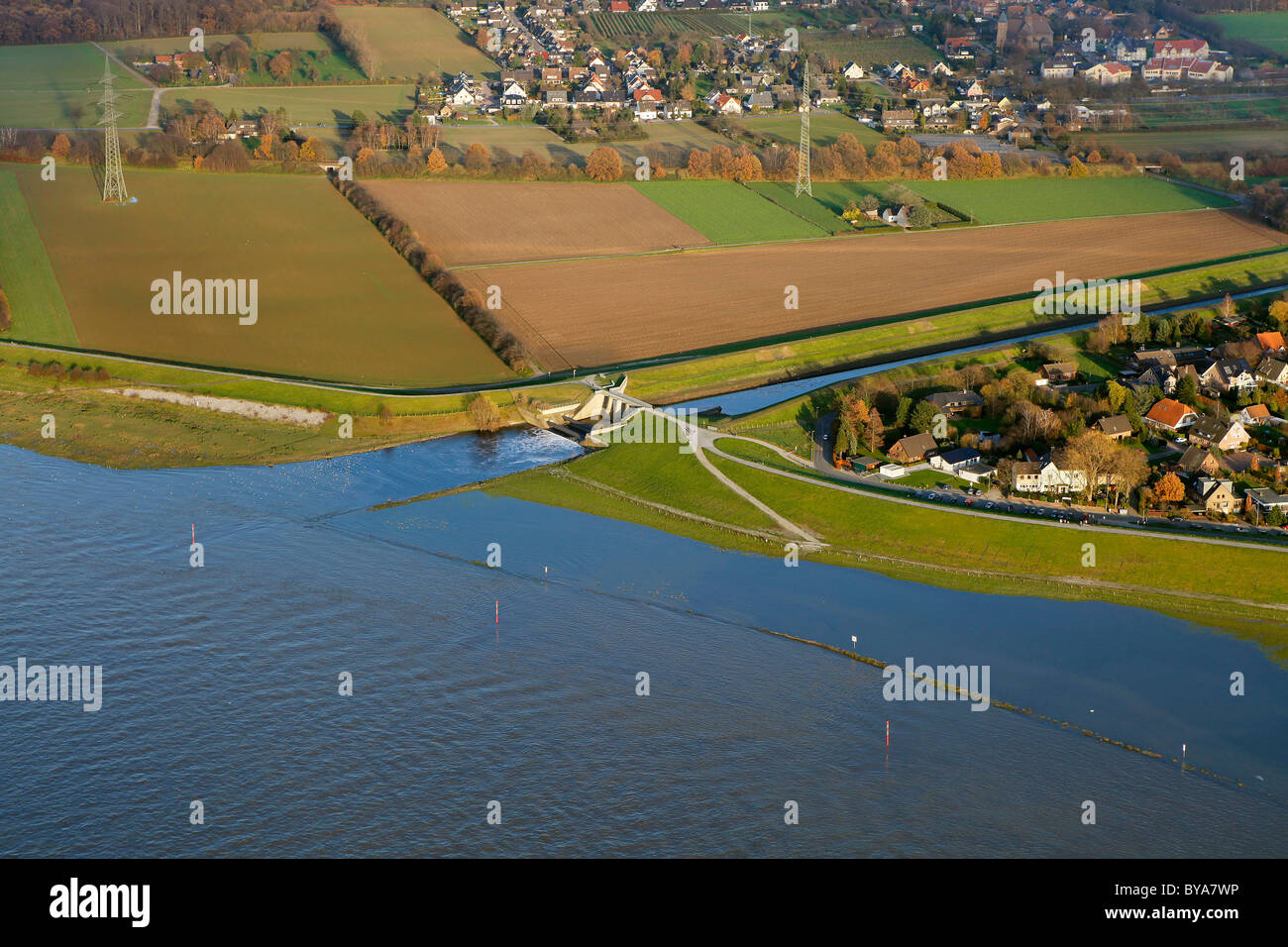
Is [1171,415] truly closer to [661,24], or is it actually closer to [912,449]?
[912,449]

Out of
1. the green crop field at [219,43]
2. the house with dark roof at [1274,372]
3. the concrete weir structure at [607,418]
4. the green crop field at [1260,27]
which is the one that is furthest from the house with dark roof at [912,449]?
the green crop field at [1260,27]

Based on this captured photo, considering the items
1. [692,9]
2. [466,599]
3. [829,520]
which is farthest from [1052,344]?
[692,9]

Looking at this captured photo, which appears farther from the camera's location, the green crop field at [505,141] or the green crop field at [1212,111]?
the green crop field at [1212,111]

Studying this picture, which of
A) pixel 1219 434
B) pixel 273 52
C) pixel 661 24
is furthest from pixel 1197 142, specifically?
pixel 273 52

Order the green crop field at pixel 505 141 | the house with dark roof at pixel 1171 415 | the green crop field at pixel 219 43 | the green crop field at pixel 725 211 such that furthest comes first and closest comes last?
1. the green crop field at pixel 219 43
2. the green crop field at pixel 505 141
3. the green crop field at pixel 725 211
4. the house with dark roof at pixel 1171 415

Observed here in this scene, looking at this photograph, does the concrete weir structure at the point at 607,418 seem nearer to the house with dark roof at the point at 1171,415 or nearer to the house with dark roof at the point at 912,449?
the house with dark roof at the point at 912,449

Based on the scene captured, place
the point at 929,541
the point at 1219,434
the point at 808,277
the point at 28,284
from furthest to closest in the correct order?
the point at 808,277 < the point at 28,284 < the point at 1219,434 < the point at 929,541
